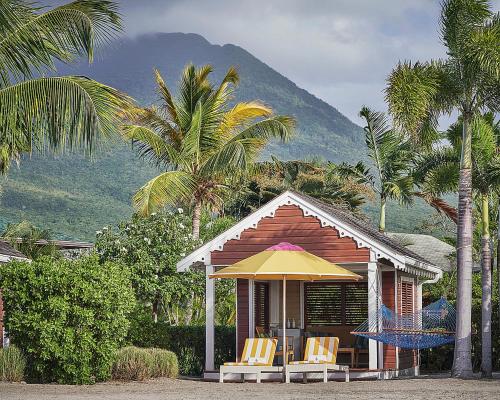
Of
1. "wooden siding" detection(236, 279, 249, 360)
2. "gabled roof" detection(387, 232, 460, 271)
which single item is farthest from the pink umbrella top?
"gabled roof" detection(387, 232, 460, 271)

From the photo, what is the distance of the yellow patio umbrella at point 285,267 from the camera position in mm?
19969

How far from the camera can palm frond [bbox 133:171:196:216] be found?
3086cm

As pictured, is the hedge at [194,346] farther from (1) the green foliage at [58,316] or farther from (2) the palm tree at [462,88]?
(2) the palm tree at [462,88]

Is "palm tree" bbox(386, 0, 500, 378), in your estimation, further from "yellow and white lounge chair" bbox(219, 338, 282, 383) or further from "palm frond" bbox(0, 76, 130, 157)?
"palm frond" bbox(0, 76, 130, 157)

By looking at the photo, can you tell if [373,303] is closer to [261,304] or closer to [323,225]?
[323,225]

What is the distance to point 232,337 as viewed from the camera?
25297mm

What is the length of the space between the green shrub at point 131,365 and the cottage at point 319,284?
2.88 m

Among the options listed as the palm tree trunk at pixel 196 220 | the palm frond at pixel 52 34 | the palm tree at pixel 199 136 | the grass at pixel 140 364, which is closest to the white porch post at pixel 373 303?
the grass at pixel 140 364

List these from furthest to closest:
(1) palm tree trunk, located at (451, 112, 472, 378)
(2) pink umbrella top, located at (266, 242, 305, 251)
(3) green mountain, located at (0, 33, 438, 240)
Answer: (3) green mountain, located at (0, 33, 438, 240)
(2) pink umbrella top, located at (266, 242, 305, 251)
(1) palm tree trunk, located at (451, 112, 472, 378)

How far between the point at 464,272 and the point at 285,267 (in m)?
3.84

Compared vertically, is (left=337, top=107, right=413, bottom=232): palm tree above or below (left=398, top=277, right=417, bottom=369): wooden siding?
above

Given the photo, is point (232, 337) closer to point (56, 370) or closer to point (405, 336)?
point (405, 336)

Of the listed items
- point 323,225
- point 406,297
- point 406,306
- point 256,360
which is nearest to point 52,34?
point 256,360

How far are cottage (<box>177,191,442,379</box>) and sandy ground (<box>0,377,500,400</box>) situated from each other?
2584 millimetres
